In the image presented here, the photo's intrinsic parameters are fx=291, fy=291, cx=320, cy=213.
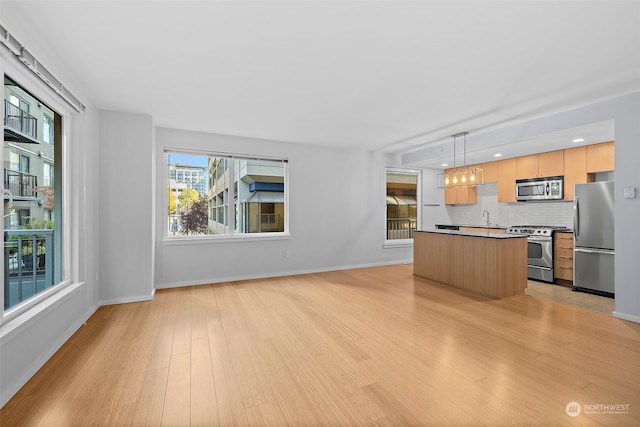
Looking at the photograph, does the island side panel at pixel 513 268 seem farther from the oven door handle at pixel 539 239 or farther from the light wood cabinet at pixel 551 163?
the light wood cabinet at pixel 551 163

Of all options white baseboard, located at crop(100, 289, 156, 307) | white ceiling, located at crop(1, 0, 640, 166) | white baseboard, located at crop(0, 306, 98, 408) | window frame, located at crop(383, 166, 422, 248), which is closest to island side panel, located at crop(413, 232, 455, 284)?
window frame, located at crop(383, 166, 422, 248)

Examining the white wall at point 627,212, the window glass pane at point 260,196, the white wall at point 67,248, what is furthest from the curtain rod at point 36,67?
the white wall at point 627,212

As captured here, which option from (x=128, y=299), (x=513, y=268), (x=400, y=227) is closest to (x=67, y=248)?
(x=128, y=299)

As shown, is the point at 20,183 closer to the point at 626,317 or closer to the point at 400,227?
the point at 626,317

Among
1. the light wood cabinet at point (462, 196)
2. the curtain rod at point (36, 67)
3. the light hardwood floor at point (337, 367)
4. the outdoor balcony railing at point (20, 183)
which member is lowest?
the light hardwood floor at point (337, 367)

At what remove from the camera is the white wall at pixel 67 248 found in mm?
1964

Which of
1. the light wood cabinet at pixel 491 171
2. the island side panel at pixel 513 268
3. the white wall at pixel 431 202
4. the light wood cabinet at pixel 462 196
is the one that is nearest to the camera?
the island side panel at pixel 513 268

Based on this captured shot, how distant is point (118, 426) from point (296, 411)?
3.30 feet

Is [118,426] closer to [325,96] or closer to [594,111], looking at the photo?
[325,96]

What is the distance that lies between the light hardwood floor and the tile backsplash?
7.70 feet

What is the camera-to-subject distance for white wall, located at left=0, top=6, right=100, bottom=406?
1.96m

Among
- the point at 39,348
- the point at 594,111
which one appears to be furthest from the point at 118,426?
the point at 594,111

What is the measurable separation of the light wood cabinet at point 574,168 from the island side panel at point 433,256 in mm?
2153

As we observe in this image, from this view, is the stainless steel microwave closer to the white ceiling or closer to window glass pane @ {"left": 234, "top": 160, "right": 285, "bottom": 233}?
→ the white ceiling
